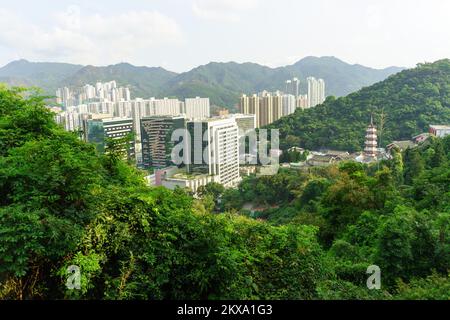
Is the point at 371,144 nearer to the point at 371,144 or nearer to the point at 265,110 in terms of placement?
the point at 371,144

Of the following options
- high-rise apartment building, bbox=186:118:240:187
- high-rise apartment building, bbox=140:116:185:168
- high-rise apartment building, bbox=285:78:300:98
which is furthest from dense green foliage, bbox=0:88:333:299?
high-rise apartment building, bbox=285:78:300:98

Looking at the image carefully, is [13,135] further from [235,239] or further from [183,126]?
[183,126]

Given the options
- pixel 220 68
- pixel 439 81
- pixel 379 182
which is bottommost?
pixel 379 182

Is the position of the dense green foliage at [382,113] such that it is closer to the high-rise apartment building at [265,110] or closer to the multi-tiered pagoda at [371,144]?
the multi-tiered pagoda at [371,144]
